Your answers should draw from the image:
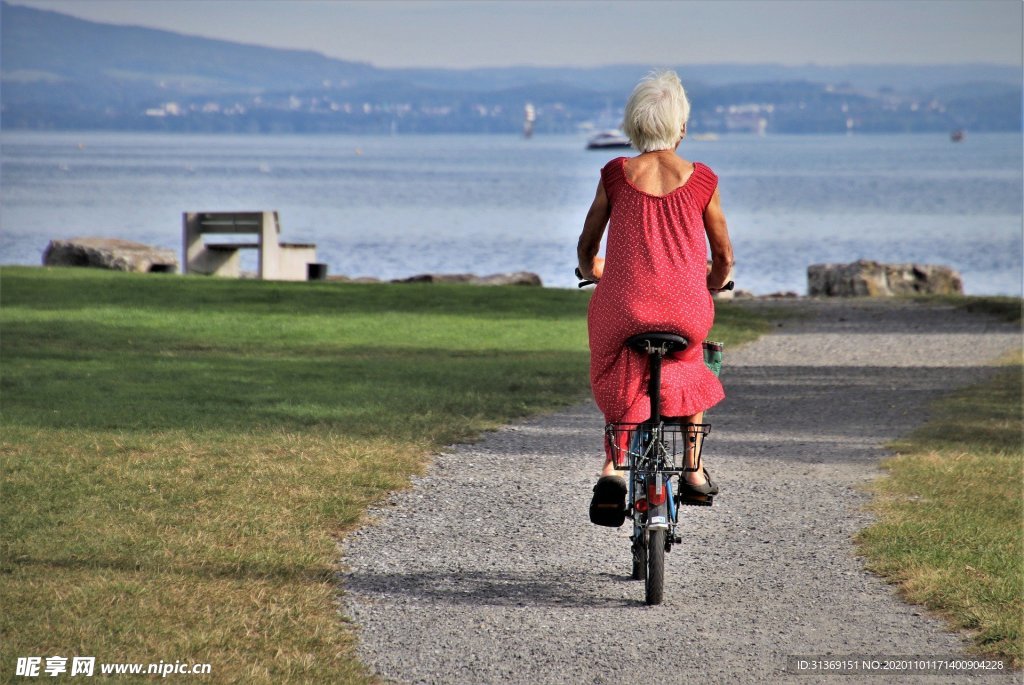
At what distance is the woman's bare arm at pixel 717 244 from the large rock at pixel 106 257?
18.0 metres

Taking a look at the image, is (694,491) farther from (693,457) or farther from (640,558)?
(640,558)

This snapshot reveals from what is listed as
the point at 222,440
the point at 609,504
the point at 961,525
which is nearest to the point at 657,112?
the point at 609,504

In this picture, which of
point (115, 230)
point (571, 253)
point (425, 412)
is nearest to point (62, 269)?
point (425, 412)

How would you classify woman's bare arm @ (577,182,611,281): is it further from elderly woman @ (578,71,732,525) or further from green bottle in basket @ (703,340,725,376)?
green bottle in basket @ (703,340,725,376)

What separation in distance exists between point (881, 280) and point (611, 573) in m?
17.7

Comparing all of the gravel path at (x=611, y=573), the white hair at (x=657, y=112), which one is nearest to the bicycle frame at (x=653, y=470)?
the gravel path at (x=611, y=573)

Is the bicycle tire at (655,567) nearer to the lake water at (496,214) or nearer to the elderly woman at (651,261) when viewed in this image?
the elderly woman at (651,261)

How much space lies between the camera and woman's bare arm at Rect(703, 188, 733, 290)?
5.24 metres

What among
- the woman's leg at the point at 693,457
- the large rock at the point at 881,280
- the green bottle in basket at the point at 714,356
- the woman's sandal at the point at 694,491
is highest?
Result: the green bottle in basket at the point at 714,356

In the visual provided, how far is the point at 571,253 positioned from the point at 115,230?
62.7ft

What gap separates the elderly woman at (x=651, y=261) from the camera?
5145 millimetres

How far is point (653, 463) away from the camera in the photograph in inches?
206

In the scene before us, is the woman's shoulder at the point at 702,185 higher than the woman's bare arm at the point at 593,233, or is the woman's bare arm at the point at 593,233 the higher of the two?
the woman's shoulder at the point at 702,185

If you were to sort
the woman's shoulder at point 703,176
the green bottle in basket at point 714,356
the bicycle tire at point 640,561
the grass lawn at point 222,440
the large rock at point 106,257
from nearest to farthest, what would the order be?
the grass lawn at point 222,440 → the woman's shoulder at point 703,176 → the bicycle tire at point 640,561 → the green bottle in basket at point 714,356 → the large rock at point 106,257
